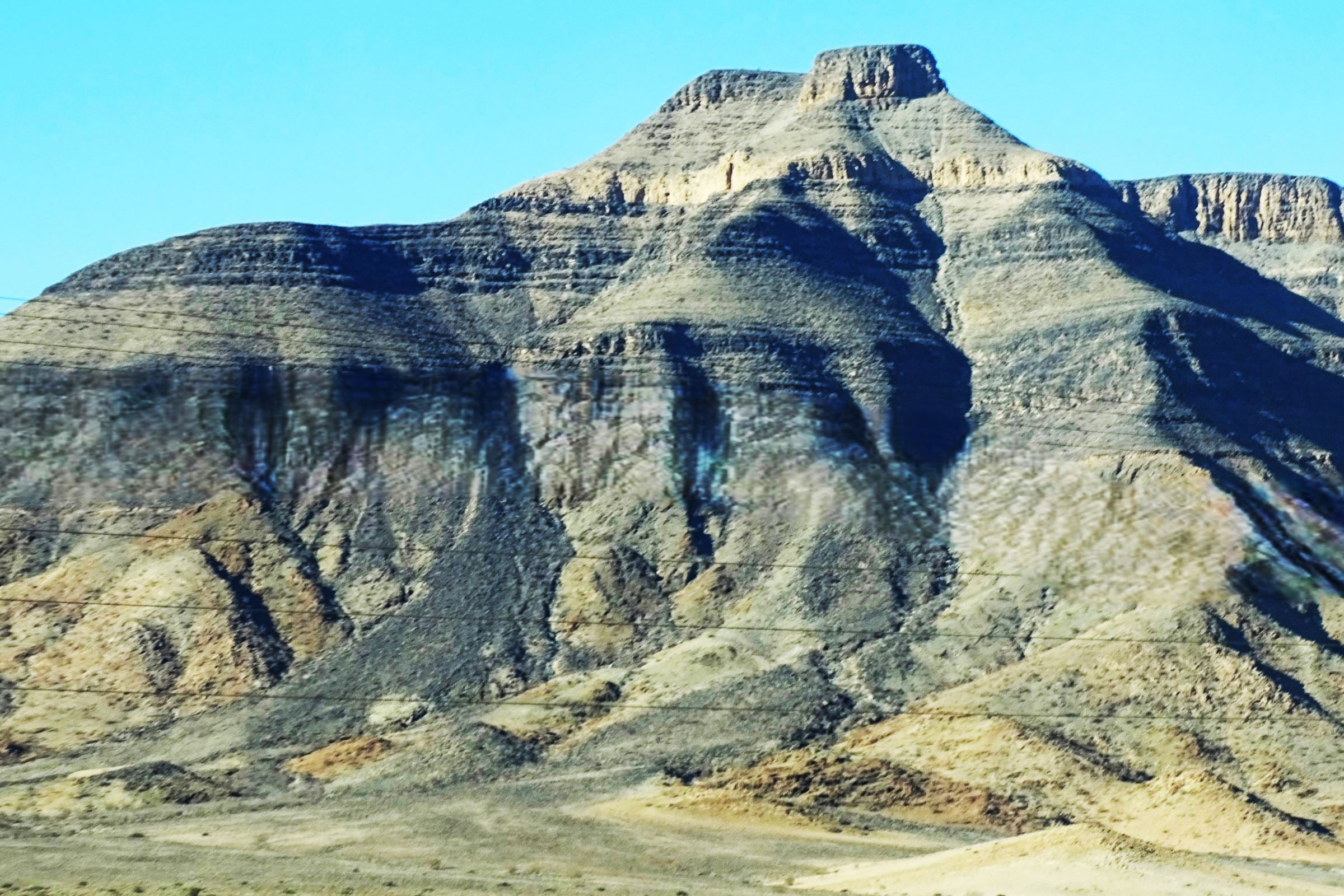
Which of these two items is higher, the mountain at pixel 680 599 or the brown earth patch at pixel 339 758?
the mountain at pixel 680 599

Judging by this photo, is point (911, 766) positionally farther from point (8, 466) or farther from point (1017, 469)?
point (8, 466)

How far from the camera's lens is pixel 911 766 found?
503 feet

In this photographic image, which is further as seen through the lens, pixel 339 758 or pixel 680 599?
pixel 680 599

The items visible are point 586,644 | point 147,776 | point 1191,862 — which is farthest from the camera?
point 586,644

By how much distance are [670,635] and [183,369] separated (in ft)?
135

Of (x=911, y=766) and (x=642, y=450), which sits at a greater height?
(x=642, y=450)

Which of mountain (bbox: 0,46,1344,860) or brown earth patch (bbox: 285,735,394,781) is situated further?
brown earth patch (bbox: 285,735,394,781)

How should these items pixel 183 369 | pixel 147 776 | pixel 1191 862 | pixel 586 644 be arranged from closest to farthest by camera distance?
pixel 1191 862
pixel 147 776
pixel 586 644
pixel 183 369

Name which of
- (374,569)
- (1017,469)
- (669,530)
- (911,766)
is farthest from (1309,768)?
(374,569)

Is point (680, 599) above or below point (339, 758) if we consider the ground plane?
above

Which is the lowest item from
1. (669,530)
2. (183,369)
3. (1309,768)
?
(1309,768)

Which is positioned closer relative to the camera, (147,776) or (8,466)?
(147,776)

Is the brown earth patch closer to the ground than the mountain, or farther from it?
closer to the ground

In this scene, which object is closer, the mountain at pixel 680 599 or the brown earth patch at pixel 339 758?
the mountain at pixel 680 599
